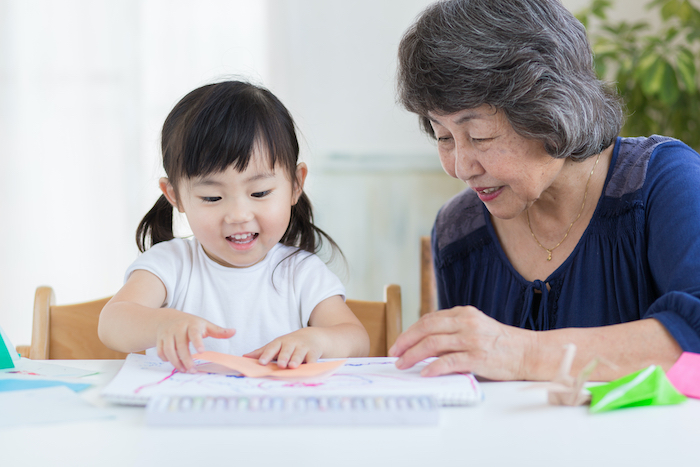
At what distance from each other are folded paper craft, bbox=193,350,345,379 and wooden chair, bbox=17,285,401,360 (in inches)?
16.8

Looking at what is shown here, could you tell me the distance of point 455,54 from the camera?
3.09ft

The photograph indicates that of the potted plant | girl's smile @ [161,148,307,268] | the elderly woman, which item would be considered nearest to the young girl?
girl's smile @ [161,148,307,268]

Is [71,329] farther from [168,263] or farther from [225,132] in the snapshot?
[225,132]

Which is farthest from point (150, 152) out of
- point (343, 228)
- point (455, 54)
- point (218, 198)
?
point (455, 54)

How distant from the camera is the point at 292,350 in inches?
31.6

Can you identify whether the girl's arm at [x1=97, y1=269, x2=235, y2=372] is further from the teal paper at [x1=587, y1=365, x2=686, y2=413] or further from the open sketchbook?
the teal paper at [x1=587, y1=365, x2=686, y2=413]

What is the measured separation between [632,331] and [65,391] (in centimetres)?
70

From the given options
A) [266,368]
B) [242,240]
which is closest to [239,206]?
[242,240]

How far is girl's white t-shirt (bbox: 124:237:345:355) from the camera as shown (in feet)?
3.62

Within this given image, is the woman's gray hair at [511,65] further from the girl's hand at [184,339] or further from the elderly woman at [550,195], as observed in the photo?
the girl's hand at [184,339]

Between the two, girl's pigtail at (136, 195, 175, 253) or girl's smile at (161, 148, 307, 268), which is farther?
girl's pigtail at (136, 195, 175, 253)

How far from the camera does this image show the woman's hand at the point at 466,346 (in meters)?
0.73

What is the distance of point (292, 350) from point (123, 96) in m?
2.30

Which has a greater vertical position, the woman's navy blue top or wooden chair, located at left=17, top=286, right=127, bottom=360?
the woman's navy blue top
